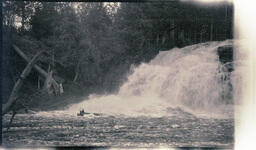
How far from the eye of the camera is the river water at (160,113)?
378cm

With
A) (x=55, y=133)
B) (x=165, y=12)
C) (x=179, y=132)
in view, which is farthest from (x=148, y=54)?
(x=55, y=133)

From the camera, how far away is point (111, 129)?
12.5 ft

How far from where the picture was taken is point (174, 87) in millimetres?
3861

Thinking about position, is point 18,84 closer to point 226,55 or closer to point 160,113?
point 160,113

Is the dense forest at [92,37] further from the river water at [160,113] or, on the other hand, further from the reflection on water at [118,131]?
the reflection on water at [118,131]

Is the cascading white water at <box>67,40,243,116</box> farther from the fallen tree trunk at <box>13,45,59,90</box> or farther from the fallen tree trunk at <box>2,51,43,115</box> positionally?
the fallen tree trunk at <box>2,51,43,115</box>

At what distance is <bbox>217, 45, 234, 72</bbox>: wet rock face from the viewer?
3771 mm

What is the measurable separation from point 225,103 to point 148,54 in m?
1.03

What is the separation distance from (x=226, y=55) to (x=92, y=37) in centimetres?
155

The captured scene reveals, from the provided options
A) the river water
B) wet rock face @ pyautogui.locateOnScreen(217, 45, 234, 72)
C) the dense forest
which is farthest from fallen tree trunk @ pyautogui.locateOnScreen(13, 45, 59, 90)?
wet rock face @ pyautogui.locateOnScreen(217, 45, 234, 72)

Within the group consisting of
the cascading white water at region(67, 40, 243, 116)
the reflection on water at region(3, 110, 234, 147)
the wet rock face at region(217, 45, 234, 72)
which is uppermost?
the wet rock face at region(217, 45, 234, 72)

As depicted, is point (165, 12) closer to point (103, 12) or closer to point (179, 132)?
point (103, 12)

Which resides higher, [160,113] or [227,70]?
[227,70]

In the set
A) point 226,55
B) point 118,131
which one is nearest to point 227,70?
point 226,55
